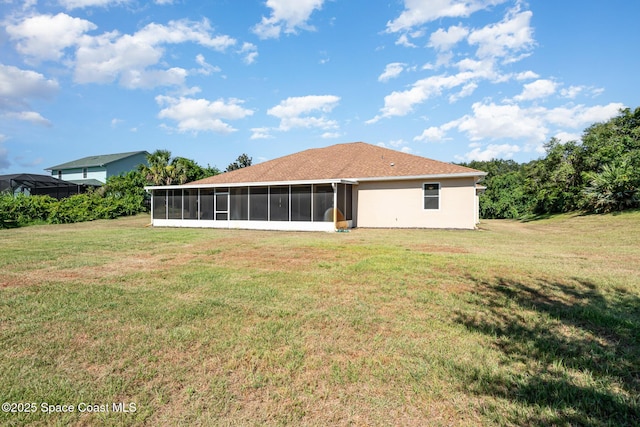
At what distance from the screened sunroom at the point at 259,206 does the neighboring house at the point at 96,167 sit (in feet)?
70.5

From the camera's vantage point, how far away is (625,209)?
16047mm

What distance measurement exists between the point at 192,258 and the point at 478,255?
22.3ft

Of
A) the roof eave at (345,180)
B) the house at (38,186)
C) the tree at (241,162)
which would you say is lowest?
the roof eave at (345,180)

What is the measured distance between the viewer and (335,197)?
1414cm

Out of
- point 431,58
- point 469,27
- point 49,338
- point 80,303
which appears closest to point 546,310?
point 49,338

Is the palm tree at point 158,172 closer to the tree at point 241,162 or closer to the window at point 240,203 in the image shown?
the window at point 240,203

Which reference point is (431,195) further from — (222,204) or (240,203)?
(222,204)

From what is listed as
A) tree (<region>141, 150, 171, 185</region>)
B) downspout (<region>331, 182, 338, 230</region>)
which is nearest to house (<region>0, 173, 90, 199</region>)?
tree (<region>141, 150, 171, 185</region>)

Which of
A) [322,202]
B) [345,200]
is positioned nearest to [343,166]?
[345,200]

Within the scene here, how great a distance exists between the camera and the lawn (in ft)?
6.75

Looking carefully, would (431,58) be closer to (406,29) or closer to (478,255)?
(406,29)

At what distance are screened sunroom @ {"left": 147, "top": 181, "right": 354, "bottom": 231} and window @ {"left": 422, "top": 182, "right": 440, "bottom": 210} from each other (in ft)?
12.5

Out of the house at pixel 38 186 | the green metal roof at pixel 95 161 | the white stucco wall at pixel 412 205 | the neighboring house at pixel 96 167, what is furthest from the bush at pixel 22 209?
the white stucco wall at pixel 412 205

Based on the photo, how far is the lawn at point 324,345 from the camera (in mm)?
2057
